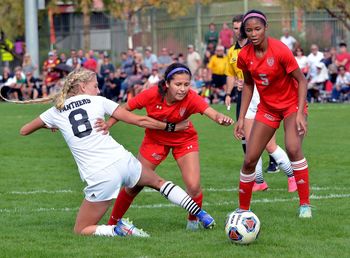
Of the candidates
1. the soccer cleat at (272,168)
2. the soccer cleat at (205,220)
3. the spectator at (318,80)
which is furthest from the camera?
the spectator at (318,80)

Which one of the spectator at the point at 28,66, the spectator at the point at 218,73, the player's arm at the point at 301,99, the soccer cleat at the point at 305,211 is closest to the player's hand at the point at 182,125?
the player's arm at the point at 301,99

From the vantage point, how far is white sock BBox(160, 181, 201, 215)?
29.5 ft

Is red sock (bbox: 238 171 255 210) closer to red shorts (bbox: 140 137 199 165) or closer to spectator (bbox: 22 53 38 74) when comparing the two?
red shorts (bbox: 140 137 199 165)

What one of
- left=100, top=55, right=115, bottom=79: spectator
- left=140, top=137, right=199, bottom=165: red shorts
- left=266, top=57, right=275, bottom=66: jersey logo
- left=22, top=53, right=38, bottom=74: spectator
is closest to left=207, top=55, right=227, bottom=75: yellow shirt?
left=100, top=55, right=115, bottom=79: spectator

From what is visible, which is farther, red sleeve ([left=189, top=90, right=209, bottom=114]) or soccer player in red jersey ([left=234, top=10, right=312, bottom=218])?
soccer player in red jersey ([left=234, top=10, right=312, bottom=218])

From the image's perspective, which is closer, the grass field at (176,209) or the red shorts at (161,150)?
the grass field at (176,209)

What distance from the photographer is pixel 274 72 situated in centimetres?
945

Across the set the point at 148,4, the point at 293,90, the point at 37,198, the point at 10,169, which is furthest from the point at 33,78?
the point at 293,90

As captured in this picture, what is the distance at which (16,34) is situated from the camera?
47.3 metres

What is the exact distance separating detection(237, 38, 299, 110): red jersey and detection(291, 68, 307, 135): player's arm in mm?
77

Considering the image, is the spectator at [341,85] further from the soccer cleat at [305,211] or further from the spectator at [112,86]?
the soccer cleat at [305,211]

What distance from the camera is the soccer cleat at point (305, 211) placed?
9703 millimetres

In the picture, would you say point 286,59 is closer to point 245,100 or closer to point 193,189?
point 245,100

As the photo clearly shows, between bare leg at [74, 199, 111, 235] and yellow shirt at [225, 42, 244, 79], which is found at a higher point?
yellow shirt at [225, 42, 244, 79]
